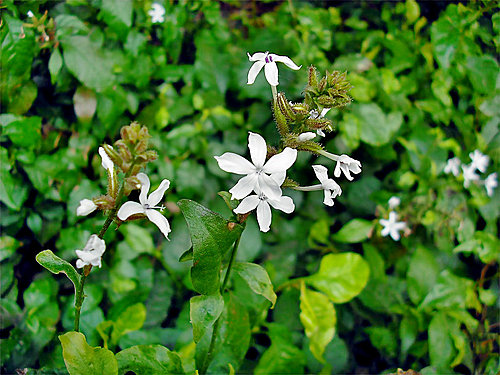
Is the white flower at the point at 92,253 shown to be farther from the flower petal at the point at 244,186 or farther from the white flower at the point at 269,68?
the white flower at the point at 269,68

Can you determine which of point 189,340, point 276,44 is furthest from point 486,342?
point 276,44

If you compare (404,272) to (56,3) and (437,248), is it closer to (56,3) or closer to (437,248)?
(437,248)

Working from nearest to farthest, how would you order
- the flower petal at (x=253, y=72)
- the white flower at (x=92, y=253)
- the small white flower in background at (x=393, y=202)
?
the white flower at (x=92, y=253) < the flower petal at (x=253, y=72) < the small white flower in background at (x=393, y=202)

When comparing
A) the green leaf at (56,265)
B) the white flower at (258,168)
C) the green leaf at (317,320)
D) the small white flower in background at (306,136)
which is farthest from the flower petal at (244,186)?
the green leaf at (317,320)

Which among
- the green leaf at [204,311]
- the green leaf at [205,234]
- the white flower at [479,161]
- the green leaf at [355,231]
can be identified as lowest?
the green leaf at [355,231]

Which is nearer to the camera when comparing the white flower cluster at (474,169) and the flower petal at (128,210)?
the flower petal at (128,210)

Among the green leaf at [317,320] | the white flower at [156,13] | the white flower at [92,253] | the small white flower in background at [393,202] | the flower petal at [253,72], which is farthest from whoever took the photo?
the small white flower in background at [393,202]

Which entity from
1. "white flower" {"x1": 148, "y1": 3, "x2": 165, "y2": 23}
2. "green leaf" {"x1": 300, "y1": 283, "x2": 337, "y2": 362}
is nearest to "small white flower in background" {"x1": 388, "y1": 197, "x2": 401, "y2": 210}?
"green leaf" {"x1": 300, "y1": 283, "x2": 337, "y2": 362}
